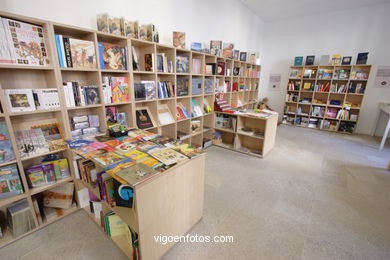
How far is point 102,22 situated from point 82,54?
1.56ft

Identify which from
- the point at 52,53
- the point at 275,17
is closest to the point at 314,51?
the point at 275,17

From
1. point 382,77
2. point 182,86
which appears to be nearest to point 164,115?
point 182,86

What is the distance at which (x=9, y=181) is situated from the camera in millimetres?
1503

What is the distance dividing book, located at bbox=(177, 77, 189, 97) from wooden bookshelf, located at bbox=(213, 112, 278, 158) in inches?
42.8

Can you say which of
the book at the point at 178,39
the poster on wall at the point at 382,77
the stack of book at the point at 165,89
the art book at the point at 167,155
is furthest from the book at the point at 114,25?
the poster on wall at the point at 382,77

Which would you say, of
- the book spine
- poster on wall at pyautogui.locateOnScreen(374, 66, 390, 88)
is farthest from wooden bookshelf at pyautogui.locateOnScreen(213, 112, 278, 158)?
poster on wall at pyautogui.locateOnScreen(374, 66, 390, 88)

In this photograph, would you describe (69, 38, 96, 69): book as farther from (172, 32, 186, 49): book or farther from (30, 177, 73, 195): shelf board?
(172, 32, 186, 49): book

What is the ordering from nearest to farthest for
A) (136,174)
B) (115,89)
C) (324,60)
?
(136,174)
(115,89)
(324,60)

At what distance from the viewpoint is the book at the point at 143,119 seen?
7.99 feet

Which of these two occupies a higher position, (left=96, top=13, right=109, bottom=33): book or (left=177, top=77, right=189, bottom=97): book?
(left=96, top=13, right=109, bottom=33): book

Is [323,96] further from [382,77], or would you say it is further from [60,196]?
[60,196]

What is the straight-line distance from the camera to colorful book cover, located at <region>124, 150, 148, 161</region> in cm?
140

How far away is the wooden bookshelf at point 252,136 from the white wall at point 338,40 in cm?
322

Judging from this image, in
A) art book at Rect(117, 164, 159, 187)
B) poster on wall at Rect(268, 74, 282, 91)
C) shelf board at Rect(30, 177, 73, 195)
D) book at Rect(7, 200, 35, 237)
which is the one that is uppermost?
poster on wall at Rect(268, 74, 282, 91)
